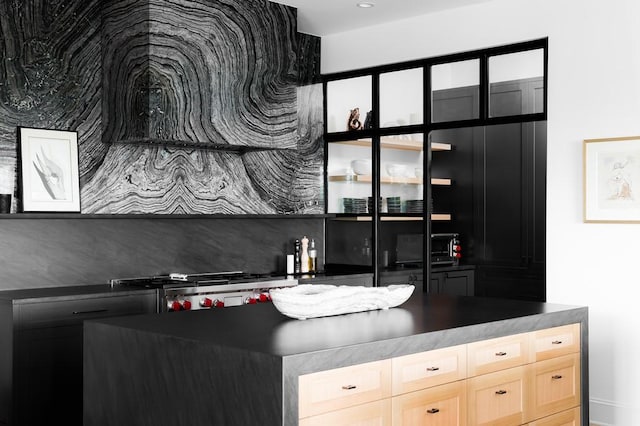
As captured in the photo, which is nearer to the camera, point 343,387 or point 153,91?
point 343,387

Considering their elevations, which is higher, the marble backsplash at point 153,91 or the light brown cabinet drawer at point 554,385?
the marble backsplash at point 153,91

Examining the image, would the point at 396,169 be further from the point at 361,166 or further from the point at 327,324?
the point at 327,324

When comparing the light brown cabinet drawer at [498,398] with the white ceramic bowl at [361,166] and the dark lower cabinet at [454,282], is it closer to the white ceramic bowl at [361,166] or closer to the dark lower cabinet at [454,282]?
the dark lower cabinet at [454,282]

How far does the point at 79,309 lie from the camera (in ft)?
16.2

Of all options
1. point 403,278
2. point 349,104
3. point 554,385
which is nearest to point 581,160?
point 403,278

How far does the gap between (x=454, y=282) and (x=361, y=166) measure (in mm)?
1320

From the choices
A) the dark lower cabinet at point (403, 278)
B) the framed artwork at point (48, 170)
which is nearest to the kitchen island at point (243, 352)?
the framed artwork at point (48, 170)

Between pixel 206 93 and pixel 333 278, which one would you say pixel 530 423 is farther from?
pixel 206 93

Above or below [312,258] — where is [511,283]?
below

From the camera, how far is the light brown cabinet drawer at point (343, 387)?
2752 millimetres

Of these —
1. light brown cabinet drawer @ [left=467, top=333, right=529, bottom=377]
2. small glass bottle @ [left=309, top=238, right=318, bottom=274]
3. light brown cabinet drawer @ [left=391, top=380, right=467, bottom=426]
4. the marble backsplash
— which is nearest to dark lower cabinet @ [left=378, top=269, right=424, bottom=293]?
small glass bottle @ [left=309, top=238, right=318, bottom=274]

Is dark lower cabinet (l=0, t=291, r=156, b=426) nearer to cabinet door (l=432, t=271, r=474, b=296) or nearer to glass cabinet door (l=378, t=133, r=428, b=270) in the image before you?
glass cabinet door (l=378, t=133, r=428, b=270)

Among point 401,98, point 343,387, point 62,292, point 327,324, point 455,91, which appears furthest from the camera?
point 401,98

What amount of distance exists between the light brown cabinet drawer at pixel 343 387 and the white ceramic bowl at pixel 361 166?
13.2 feet
